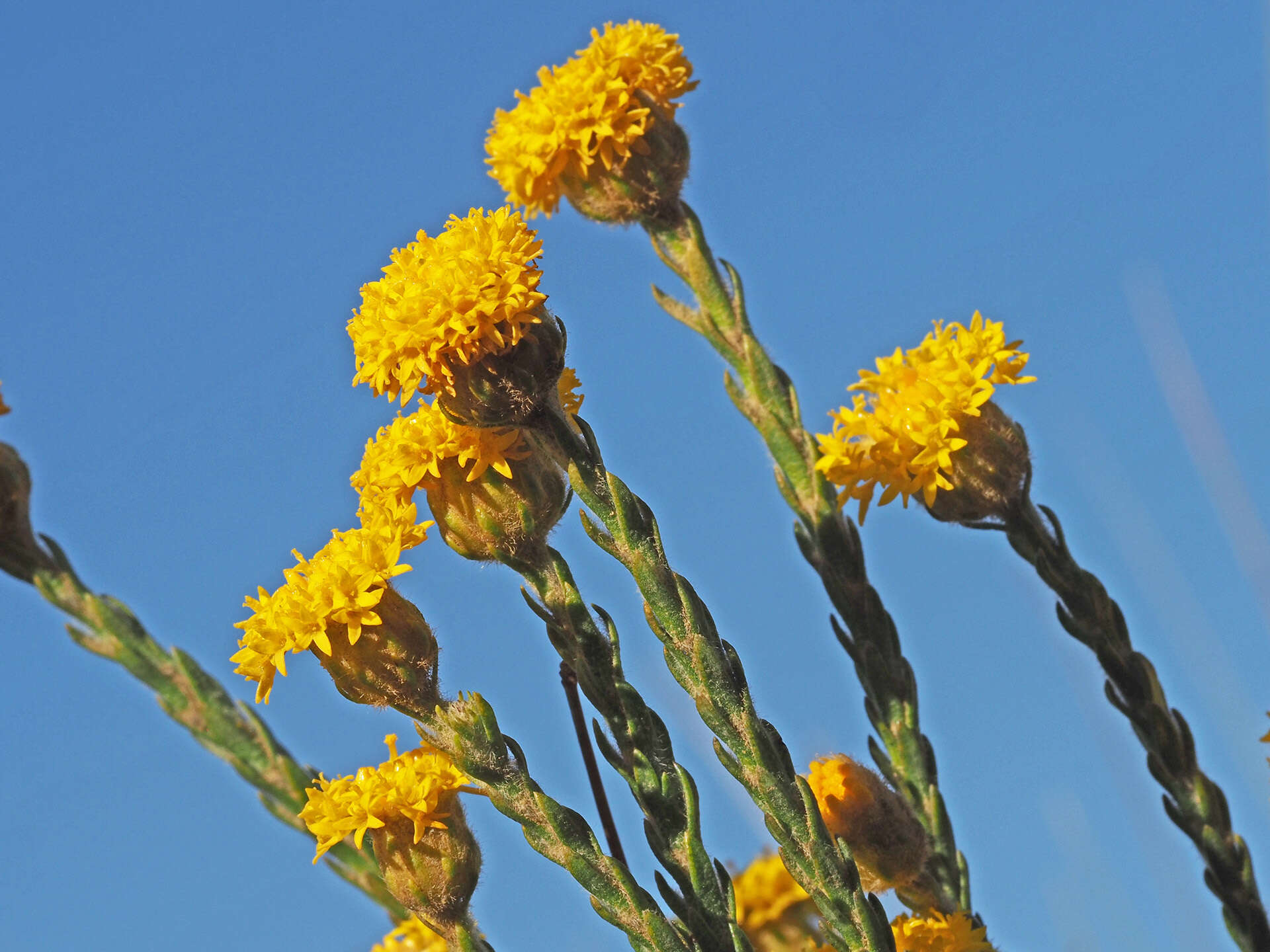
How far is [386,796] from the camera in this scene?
1.71 meters

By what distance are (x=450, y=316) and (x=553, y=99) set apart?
0.73 meters

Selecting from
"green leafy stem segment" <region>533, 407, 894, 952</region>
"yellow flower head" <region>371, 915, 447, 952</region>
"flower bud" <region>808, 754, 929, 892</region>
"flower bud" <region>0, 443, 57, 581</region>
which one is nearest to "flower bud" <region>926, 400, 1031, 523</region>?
"flower bud" <region>808, 754, 929, 892</region>

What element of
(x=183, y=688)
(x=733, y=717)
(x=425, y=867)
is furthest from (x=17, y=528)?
(x=733, y=717)

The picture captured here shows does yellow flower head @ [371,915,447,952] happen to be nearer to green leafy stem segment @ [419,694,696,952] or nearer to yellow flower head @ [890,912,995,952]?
green leafy stem segment @ [419,694,696,952]

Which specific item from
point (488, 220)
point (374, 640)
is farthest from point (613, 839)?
point (488, 220)

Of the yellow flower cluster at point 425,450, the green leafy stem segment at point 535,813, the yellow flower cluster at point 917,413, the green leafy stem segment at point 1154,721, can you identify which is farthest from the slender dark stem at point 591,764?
the green leafy stem segment at point 1154,721

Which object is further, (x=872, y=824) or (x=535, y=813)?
(x=872, y=824)

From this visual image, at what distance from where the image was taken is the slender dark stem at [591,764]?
1.66 metres

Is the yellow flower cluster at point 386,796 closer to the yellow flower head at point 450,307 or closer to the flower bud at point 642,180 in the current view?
the yellow flower head at point 450,307

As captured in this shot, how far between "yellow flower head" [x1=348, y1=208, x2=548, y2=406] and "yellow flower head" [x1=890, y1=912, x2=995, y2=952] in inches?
35.2

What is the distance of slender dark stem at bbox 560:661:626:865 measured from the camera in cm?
166

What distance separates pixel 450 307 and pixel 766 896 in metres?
1.50

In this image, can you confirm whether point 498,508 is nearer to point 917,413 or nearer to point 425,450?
point 425,450

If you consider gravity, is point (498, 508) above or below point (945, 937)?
above
